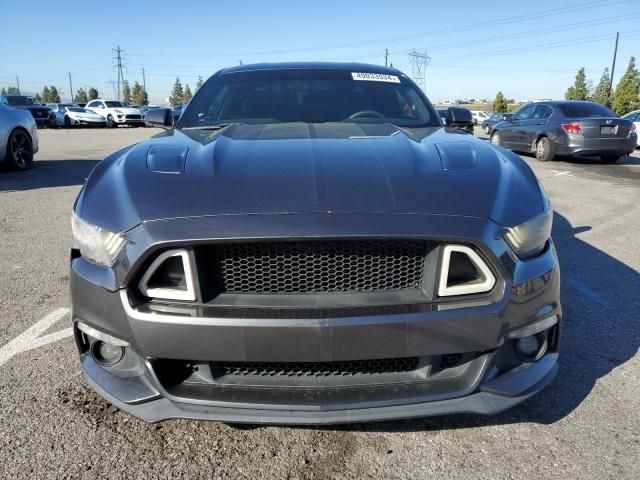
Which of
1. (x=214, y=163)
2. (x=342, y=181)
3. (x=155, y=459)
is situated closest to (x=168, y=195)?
(x=214, y=163)

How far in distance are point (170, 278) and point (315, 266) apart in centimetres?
50

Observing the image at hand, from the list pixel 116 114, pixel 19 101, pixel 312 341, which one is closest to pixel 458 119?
pixel 312 341

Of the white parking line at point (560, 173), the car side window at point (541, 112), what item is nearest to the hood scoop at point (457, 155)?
the white parking line at point (560, 173)

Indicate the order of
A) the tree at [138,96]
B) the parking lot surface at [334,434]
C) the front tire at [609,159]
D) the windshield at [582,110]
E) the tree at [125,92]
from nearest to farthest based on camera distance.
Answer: the parking lot surface at [334,434], the windshield at [582,110], the front tire at [609,159], the tree at [138,96], the tree at [125,92]

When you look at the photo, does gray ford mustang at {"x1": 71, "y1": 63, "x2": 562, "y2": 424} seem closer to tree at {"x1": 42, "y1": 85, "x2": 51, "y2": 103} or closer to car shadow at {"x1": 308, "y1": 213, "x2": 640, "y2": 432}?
car shadow at {"x1": 308, "y1": 213, "x2": 640, "y2": 432}

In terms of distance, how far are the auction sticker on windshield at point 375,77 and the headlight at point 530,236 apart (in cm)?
190

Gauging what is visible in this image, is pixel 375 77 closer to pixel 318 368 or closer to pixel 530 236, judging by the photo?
pixel 530 236

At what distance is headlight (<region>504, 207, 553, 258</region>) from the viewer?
68.9 inches

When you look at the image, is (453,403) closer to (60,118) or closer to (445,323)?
(445,323)

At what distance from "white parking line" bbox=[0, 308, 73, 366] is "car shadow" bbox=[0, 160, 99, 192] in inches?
212

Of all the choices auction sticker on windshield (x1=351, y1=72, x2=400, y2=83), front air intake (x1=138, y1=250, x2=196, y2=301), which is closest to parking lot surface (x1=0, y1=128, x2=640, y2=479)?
front air intake (x1=138, y1=250, x2=196, y2=301)

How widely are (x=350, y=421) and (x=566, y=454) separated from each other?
89 cm

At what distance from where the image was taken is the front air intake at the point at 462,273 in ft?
5.44

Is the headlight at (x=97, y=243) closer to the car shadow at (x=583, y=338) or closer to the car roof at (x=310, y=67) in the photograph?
the car shadow at (x=583, y=338)
